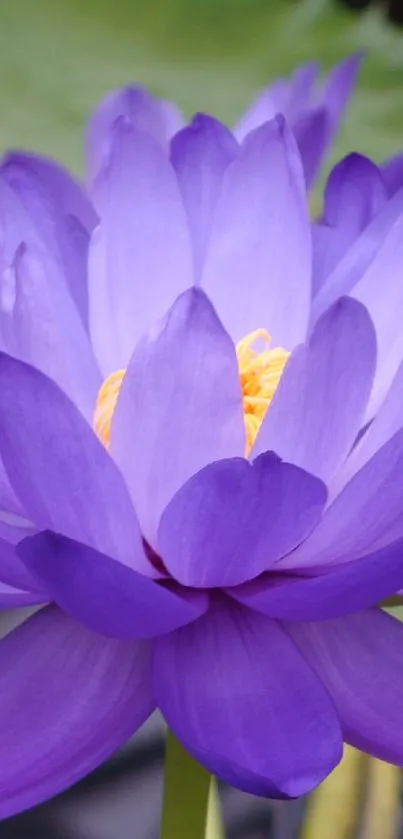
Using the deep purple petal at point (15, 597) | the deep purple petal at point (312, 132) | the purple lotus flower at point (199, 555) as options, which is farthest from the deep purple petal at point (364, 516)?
the deep purple petal at point (312, 132)

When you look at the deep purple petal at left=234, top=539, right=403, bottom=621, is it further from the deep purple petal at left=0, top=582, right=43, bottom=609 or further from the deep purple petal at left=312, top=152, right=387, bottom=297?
the deep purple petal at left=312, top=152, right=387, bottom=297

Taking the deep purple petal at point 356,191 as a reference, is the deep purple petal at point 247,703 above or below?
below

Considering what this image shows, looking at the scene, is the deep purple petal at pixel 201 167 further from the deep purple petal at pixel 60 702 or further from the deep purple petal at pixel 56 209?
the deep purple petal at pixel 60 702

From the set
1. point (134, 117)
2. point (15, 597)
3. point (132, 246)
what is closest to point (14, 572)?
point (15, 597)

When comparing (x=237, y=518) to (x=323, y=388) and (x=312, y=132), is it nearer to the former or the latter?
(x=323, y=388)

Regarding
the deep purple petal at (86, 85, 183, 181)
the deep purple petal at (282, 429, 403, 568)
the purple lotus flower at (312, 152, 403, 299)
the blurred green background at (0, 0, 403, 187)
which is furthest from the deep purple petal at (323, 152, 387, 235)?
the blurred green background at (0, 0, 403, 187)

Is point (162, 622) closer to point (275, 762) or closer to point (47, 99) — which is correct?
point (275, 762)
